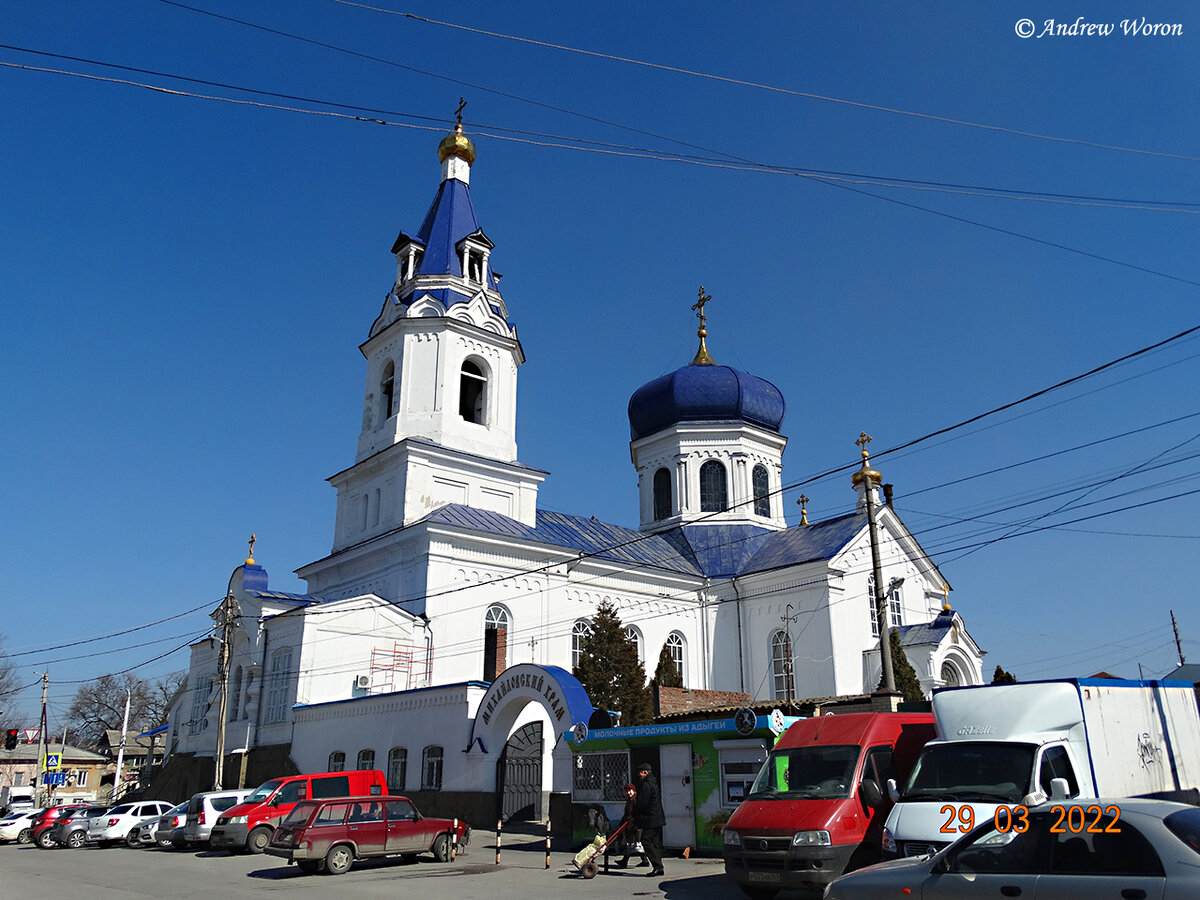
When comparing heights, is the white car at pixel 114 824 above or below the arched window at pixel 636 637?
below

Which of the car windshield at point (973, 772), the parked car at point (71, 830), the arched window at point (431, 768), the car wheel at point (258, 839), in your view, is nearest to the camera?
the car windshield at point (973, 772)

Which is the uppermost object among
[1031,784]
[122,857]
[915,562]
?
[915,562]

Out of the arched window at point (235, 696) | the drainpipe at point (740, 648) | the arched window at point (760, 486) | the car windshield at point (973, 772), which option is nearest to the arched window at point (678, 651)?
the drainpipe at point (740, 648)

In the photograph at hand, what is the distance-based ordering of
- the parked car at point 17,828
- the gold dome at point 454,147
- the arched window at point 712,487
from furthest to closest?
the arched window at point 712,487
the gold dome at point 454,147
the parked car at point 17,828

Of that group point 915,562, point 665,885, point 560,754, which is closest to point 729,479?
point 915,562

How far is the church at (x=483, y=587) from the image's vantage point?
26.0m

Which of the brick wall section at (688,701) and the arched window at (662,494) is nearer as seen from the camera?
the brick wall section at (688,701)

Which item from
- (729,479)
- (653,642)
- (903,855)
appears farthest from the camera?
(729,479)

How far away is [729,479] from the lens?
137 ft

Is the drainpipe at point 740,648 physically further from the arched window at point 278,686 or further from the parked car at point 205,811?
the parked car at point 205,811

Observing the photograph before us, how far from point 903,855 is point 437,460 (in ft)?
79.2

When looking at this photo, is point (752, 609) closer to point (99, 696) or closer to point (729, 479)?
point (729, 479)

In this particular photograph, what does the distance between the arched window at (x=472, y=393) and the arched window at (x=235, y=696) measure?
1229 centimetres

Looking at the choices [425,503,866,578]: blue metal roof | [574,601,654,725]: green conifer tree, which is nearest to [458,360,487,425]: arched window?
[425,503,866,578]: blue metal roof
